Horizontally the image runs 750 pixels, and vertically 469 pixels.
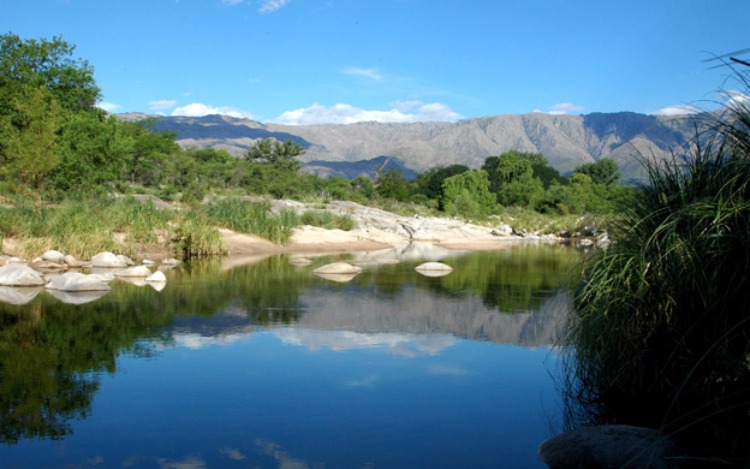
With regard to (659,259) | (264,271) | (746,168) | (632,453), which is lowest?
(264,271)

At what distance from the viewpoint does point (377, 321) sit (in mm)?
12531

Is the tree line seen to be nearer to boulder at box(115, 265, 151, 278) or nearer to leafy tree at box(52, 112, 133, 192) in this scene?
leafy tree at box(52, 112, 133, 192)

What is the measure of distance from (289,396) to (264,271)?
13815 mm

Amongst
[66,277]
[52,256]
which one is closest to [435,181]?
[52,256]

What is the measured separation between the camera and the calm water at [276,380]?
6070 mm

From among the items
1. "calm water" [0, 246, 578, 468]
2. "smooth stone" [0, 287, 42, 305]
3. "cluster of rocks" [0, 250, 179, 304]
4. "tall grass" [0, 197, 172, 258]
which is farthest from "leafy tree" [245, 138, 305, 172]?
"calm water" [0, 246, 578, 468]

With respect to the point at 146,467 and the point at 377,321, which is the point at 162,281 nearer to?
the point at 377,321

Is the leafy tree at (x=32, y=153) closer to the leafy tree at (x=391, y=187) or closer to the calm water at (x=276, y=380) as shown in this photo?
the calm water at (x=276, y=380)

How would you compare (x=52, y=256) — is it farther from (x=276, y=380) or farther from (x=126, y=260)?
(x=276, y=380)

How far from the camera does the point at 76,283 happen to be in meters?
15.3

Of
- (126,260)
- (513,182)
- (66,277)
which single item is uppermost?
(513,182)

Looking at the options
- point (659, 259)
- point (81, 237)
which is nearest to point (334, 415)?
point (659, 259)

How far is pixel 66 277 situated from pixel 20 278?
1319 mm

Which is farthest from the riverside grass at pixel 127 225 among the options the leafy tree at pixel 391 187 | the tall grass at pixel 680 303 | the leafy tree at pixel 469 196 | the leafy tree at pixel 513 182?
the leafy tree at pixel 513 182
